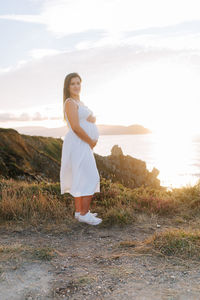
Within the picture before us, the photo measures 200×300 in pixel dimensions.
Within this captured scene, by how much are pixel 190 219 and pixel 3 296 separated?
439cm

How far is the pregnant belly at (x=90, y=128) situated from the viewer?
5.73 m

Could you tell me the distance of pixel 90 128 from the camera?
18.9ft

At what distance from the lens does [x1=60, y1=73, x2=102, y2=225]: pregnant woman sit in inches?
225

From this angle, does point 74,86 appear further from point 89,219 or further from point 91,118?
point 89,219

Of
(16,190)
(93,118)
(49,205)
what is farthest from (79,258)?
(16,190)

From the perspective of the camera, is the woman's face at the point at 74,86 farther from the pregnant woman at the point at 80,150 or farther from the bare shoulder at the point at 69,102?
the bare shoulder at the point at 69,102

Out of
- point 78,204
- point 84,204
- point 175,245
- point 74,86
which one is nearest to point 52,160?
point 78,204

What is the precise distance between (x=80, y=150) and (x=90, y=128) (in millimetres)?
466

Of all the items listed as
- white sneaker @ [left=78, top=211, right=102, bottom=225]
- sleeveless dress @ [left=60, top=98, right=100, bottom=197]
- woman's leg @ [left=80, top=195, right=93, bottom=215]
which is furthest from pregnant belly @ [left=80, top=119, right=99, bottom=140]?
white sneaker @ [left=78, top=211, right=102, bottom=225]

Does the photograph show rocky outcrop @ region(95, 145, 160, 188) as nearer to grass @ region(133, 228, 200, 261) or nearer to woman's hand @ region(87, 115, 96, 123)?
woman's hand @ region(87, 115, 96, 123)

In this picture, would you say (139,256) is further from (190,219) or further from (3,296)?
(190,219)

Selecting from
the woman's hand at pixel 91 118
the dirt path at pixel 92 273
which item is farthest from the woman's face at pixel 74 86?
the dirt path at pixel 92 273

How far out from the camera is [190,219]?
6402mm

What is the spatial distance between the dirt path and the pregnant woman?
90 centimetres
